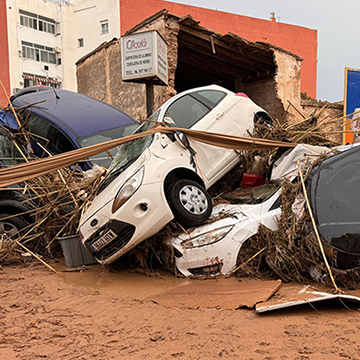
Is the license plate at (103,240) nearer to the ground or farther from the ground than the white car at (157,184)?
nearer to the ground

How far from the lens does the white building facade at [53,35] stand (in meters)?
33.1

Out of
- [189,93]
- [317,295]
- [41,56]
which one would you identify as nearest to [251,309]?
[317,295]

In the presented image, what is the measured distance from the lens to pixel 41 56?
35.5m

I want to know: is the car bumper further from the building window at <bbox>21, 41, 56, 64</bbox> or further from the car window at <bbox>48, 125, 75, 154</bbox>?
the building window at <bbox>21, 41, 56, 64</bbox>

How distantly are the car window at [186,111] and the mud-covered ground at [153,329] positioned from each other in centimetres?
263

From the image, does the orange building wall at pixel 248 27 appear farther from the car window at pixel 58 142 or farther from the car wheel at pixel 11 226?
the car wheel at pixel 11 226

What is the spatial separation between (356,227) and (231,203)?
2.06 metres

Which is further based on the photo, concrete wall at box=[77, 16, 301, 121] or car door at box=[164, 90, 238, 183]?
concrete wall at box=[77, 16, 301, 121]

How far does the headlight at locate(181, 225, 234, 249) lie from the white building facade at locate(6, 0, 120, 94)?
102 ft

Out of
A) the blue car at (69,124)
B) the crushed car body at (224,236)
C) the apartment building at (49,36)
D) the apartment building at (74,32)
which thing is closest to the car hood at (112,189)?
the crushed car body at (224,236)

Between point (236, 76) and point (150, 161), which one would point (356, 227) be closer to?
Result: point (150, 161)

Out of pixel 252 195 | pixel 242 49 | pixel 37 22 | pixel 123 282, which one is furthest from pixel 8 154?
pixel 37 22

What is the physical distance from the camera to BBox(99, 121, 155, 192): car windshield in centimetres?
566

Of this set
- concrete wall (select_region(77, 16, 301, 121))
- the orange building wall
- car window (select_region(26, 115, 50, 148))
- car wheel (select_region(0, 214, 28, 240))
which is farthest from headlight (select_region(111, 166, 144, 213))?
the orange building wall
